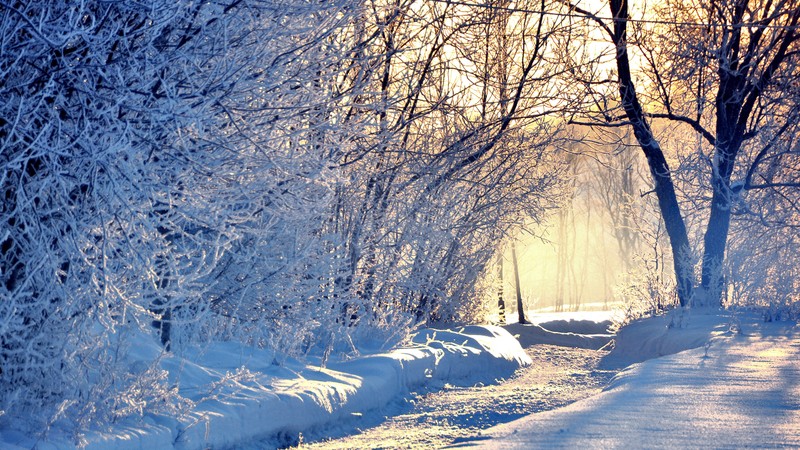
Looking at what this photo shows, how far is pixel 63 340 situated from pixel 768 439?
3.87 metres

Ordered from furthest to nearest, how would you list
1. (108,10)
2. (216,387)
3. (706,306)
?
(706,306) → (216,387) → (108,10)

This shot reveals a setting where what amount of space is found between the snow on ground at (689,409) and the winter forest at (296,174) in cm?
215

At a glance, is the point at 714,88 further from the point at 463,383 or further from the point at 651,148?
the point at 463,383

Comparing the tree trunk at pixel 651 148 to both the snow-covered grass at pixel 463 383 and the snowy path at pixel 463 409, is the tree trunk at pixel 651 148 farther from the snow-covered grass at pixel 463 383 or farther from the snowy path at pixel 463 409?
the snowy path at pixel 463 409

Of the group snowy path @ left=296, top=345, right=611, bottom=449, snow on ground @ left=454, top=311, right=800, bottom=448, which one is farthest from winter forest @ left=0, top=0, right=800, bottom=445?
snow on ground @ left=454, top=311, right=800, bottom=448

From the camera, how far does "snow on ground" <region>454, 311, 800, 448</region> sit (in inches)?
190

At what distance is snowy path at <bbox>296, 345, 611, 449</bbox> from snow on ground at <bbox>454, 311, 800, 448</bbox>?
1.97ft

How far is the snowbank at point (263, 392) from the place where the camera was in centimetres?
495

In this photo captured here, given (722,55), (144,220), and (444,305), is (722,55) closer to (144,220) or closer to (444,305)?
(444,305)

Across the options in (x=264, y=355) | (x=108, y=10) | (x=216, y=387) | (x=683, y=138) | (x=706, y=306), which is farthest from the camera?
(x=683, y=138)

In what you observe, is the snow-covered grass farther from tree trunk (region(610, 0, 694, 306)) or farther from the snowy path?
tree trunk (region(610, 0, 694, 306))

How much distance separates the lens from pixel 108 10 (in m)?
4.37

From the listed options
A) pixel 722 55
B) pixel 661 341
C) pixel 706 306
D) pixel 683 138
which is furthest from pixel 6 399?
pixel 683 138

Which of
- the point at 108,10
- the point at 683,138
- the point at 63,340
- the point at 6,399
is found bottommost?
the point at 6,399
